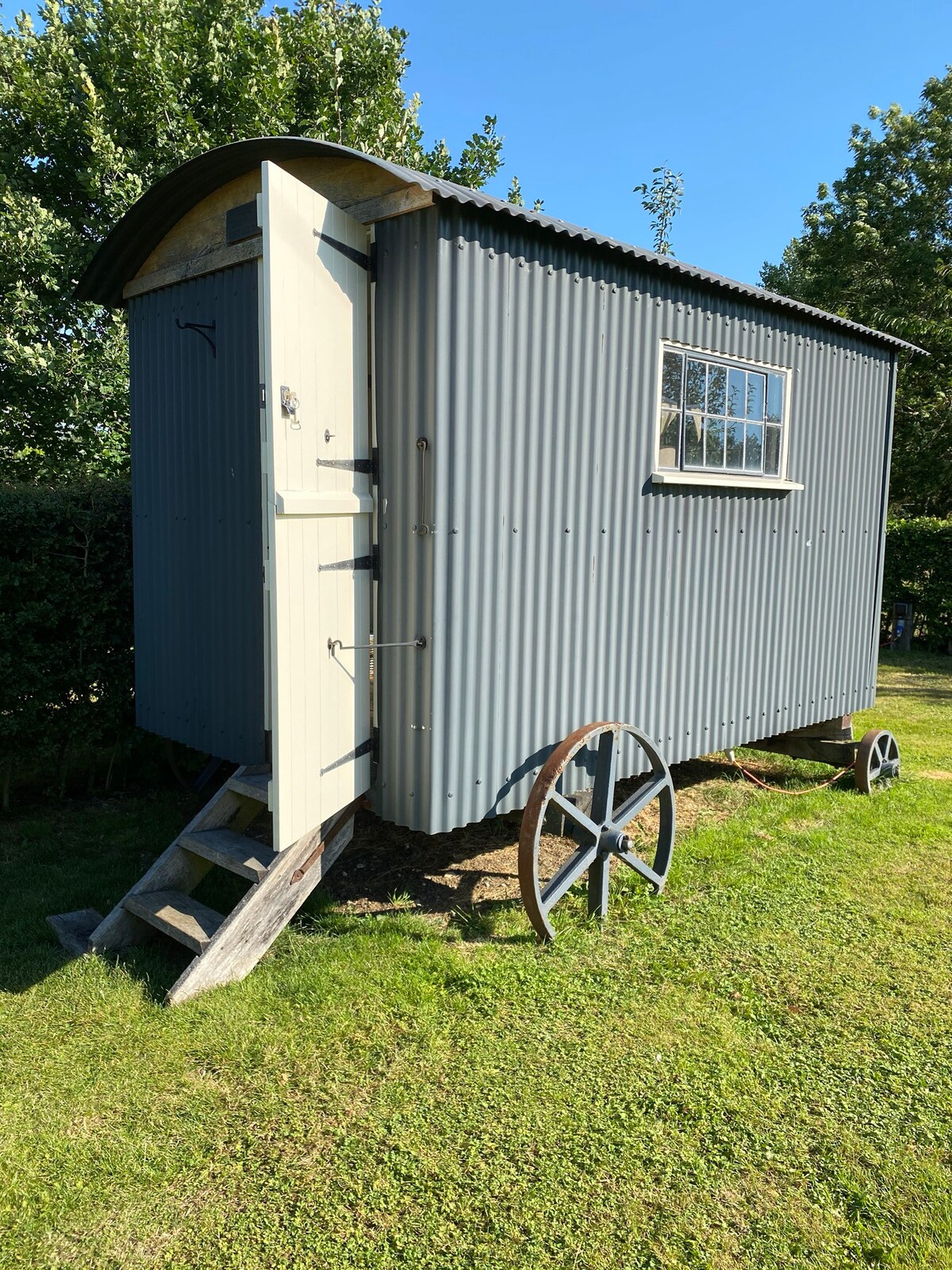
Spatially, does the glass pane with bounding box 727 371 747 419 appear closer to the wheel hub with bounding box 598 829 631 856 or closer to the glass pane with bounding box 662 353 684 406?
the glass pane with bounding box 662 353 684 406

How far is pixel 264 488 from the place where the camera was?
3.38 metres

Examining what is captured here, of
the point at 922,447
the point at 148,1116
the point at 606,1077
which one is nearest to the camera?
the point at 148,1116

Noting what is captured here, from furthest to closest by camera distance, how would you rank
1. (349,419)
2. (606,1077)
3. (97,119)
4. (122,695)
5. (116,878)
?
1. (97,119)
2. (122,695)
3. (116,878)
4. (349,419)
5. (606,1077)

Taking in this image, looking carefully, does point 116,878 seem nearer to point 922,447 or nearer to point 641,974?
point 641,974

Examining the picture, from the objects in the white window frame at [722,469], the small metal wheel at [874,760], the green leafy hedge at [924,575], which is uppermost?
the white window frame at [722,469]

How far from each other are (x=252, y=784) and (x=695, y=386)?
3509 millimetres

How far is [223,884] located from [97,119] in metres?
9.37

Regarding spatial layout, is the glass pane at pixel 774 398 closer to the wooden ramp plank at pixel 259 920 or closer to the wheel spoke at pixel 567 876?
the wheel spoke at pixel 567 876

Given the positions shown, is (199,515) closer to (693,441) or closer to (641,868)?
(693,441)

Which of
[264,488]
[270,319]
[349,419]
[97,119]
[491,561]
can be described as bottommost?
[491,561]

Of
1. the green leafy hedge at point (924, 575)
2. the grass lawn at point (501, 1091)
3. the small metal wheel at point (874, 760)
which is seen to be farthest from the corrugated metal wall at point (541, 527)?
the green leafy hedge at point (924, 575)

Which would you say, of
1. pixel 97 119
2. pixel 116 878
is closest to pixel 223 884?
pixel 116 878

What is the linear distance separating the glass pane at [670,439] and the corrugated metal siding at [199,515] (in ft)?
7.67

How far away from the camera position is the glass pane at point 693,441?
533cm
